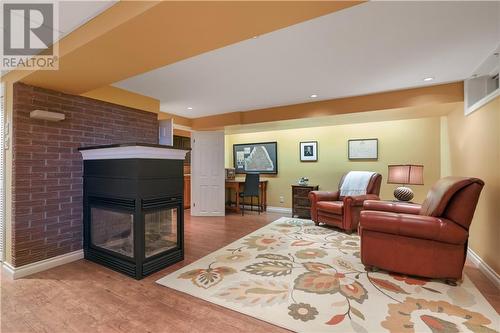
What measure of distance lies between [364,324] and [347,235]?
89.6 inches

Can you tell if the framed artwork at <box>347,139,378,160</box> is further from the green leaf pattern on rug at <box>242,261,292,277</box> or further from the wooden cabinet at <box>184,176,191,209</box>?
the wooden cabinet at <box>184,176,191,209</box>

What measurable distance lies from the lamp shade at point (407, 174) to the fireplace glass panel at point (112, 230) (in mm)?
3894

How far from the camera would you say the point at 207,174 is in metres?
5.49

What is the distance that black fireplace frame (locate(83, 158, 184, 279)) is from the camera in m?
2.39

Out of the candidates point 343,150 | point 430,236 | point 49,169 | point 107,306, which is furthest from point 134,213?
point 343,150

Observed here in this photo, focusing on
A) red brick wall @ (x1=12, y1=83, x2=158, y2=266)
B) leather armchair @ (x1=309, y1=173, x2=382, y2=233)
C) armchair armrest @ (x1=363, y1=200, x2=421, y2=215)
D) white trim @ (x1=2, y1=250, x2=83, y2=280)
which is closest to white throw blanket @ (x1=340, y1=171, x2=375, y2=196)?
leather armchair @ (x1=309, y1=173, x2=382, y2=233)

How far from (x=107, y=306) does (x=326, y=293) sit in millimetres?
1852

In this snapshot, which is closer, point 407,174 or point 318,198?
point 407,174

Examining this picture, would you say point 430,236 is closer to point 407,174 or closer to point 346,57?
point 407,174

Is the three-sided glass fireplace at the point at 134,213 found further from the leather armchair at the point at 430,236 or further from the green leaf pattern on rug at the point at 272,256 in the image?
the leather armchair at the point at 430,236

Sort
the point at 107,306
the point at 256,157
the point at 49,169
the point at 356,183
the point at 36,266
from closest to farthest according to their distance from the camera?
the point at 107,306 → the point at 36,266 → the point at 49,169 → the point at 356,183 → the point at 256,157

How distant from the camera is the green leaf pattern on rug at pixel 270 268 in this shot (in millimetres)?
2453

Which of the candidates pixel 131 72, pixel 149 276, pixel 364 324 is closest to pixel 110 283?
pixel 149 276

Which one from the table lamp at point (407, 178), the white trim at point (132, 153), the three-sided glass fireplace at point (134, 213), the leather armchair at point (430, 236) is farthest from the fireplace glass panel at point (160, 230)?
the table lamp at point (407, 178)
